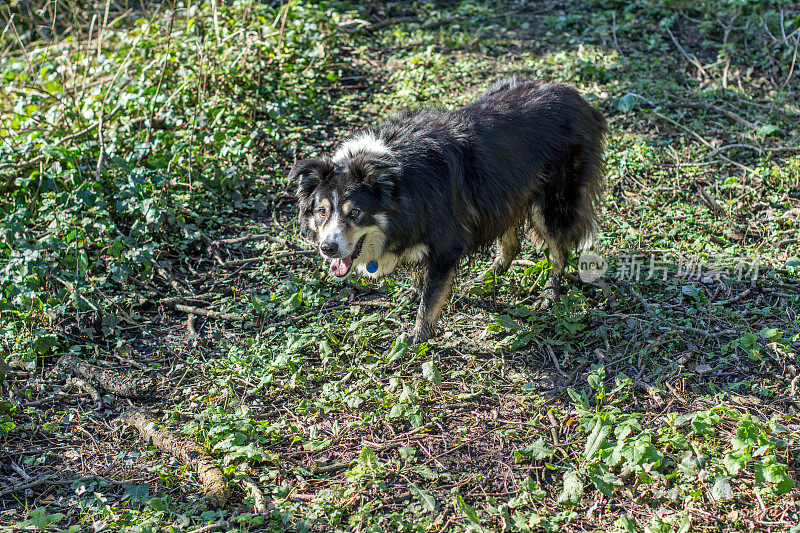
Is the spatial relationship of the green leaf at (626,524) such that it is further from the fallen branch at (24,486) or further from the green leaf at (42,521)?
the fallen branch at (24,486)

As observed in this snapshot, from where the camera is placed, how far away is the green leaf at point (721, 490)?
3381 mm

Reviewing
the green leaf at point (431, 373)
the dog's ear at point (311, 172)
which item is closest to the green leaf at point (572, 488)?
the green leaf at point (431, 373)

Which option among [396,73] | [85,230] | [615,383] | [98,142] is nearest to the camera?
[615,383]

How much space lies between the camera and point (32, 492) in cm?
377

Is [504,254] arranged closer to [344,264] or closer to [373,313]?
[373,313]

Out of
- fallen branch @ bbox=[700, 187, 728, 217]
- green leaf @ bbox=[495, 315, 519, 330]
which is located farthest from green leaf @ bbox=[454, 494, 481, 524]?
fallen branch @ bbox=[700, 187, 728, 217]

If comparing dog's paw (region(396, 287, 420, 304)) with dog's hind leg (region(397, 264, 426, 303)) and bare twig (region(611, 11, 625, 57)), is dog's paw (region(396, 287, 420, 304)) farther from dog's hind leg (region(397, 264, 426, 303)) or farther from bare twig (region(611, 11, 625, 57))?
bare twig (region(611, 11, 625, 57))

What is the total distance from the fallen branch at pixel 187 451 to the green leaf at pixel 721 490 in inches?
96.9

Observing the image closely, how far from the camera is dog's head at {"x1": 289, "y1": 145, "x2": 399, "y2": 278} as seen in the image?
4.40 m

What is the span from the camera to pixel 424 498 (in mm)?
3566

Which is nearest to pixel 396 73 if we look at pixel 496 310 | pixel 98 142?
pixel 98 142

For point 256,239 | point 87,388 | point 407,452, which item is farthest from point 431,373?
point 256,239

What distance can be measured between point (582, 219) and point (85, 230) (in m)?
3.85

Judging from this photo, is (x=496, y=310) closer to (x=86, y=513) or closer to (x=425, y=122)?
(x=425, y=122)
